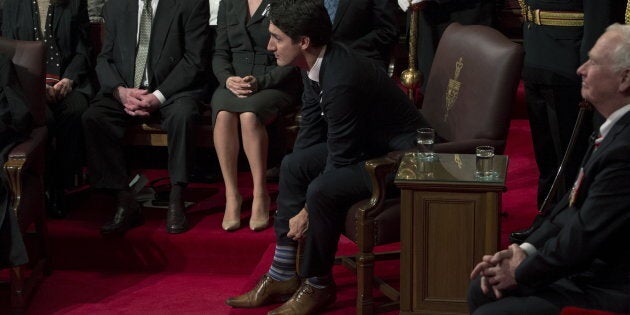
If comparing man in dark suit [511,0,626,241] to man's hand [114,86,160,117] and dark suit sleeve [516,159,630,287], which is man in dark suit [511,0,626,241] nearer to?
dark suit sleeve [516,159,630,287]

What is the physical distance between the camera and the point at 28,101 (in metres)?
4.74

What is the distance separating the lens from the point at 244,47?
5.22 meters

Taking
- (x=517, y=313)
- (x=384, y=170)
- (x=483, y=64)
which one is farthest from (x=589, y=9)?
(x=517, y=313)

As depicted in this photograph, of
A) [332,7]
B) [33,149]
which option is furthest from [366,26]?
[33,149]

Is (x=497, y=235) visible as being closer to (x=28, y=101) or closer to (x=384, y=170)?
(x=384, y=170)

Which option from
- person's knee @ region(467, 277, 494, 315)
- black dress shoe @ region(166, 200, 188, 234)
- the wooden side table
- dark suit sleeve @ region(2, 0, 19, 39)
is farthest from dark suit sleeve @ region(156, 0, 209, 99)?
person's knee @ region(467, 277, 494, 315)

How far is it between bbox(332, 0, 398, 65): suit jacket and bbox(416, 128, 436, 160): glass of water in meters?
1.46

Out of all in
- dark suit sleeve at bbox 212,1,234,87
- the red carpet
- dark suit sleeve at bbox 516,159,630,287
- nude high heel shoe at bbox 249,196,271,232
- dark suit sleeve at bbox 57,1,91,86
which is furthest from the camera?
dark suit sleeve at bbox 57,1,91,86

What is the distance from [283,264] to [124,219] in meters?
1.11

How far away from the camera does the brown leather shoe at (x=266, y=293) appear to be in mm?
4133

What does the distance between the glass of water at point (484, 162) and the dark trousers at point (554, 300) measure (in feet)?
2.09

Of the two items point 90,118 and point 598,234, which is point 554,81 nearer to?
point 598,234

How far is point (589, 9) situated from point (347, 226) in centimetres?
127

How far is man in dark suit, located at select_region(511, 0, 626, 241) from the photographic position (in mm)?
4375
